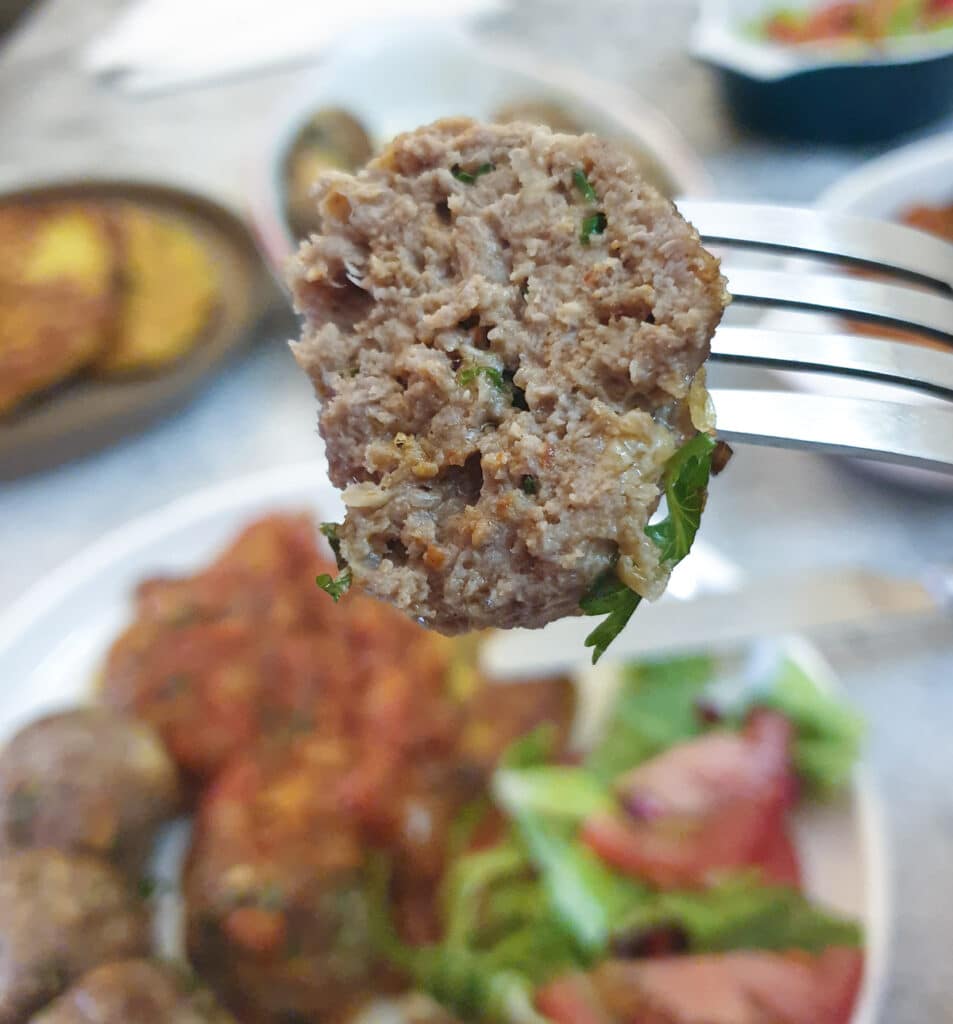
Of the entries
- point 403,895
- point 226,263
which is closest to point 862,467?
point 403,895

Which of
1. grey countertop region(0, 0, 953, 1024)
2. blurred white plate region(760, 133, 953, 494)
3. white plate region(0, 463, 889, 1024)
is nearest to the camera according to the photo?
white plate region(0, 463, 889, 1024)

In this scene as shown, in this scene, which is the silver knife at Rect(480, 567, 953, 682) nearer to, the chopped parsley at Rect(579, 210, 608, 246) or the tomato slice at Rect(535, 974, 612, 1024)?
the tomato slice at Rect(535, 974, 612, 1024)

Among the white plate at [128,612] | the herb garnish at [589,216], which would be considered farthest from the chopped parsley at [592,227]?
the white plate at [128,612]

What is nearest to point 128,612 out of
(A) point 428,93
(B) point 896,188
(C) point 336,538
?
(C) point 336,538

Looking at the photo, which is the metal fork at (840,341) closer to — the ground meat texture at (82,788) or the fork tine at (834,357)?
the fork tine at (834,357)

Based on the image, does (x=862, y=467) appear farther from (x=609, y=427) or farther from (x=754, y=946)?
(x=609, y=427)

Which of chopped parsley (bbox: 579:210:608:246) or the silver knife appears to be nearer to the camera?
chopped parsley (bbox: 579:210:608:246)

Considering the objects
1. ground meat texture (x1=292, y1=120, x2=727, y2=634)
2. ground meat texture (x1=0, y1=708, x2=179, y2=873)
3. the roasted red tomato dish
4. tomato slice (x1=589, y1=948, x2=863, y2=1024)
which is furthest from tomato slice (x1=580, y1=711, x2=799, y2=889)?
ground meat texture (x1=292, y1=120, x2=727, y2=634)
